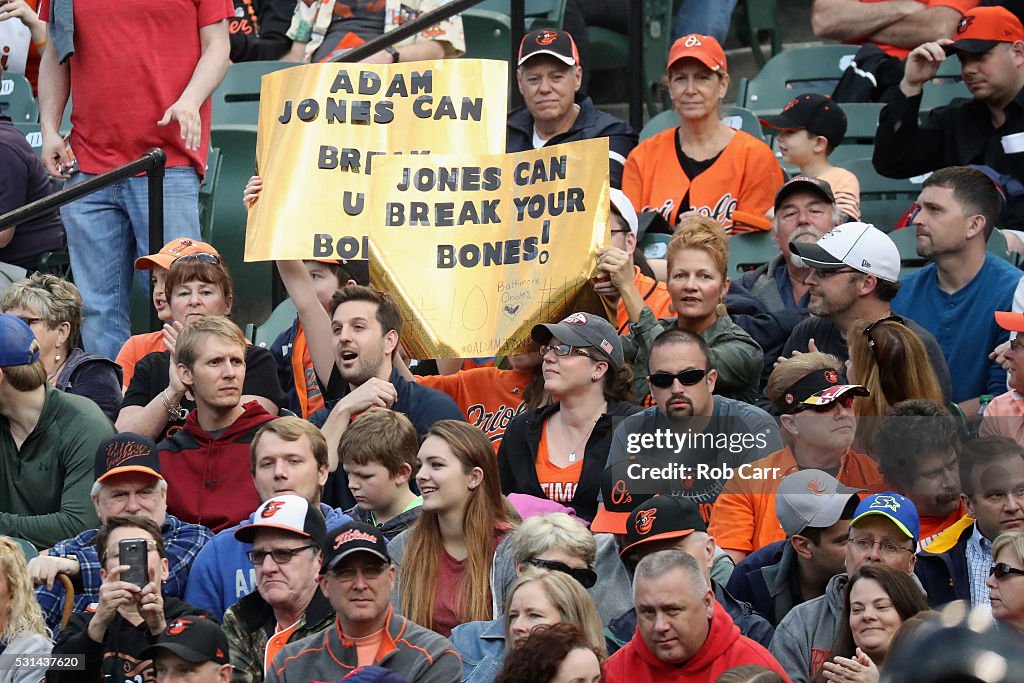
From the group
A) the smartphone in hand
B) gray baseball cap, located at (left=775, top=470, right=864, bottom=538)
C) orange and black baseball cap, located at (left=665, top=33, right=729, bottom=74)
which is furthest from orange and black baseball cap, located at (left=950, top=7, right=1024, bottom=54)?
the smartphone in hand

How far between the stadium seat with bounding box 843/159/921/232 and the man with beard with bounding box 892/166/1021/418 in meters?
1.54

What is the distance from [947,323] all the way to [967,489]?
1916mm

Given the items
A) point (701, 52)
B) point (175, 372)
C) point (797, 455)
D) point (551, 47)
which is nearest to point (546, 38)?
point (551, 47)

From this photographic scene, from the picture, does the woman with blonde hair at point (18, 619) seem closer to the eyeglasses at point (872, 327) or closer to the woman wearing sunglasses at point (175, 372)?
the woman wearing sunglasses at point (175, 372)

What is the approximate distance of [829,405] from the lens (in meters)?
5.12

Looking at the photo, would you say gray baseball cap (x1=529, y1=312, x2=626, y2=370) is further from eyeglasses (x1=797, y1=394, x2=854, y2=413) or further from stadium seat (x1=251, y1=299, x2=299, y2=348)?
stadium seat (x1=251, y1=299, x2=299, y2=348)

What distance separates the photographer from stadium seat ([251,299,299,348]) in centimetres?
797

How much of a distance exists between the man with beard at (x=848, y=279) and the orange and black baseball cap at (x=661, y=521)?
1384 mm

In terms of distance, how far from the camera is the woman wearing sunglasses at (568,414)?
579 centimetres

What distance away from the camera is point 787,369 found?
553 centimetres

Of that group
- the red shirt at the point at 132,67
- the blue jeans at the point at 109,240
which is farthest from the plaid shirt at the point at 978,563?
the red shirt at the point at 132,67

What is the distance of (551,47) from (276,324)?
6.05 ft

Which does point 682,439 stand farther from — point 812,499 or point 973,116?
point 973,116

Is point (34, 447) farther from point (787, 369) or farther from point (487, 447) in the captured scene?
point (787, 369)
